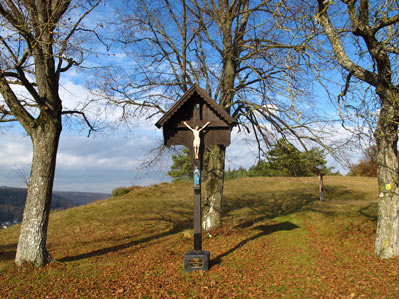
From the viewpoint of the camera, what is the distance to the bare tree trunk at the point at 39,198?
788cm

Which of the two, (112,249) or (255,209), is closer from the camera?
(112,249)

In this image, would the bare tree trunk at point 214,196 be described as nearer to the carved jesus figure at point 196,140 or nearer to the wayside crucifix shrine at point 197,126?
the wayside crucifix shrine at point 197,126

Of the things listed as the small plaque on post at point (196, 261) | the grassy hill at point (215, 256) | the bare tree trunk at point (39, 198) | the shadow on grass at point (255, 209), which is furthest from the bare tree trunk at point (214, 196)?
the bare tree trunk at point (39, 198)

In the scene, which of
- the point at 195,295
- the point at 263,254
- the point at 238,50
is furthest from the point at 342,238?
the point at 238,50

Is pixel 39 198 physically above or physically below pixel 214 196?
above

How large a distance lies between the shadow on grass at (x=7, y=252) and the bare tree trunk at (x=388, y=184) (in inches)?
445

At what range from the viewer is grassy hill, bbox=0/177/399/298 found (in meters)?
6.55

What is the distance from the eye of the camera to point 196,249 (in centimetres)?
796

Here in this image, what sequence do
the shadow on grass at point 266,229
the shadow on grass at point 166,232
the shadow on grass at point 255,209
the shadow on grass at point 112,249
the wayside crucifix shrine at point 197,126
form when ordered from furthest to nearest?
the shadow on grass at point 255,209 → the shadow on grass at point 266,229 → the shadow on grass at point 166,232 → the shadow on grass at point 112,249 → the wayside crucifix shrine at point 197,126

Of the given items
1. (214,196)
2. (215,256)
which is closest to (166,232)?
(214,196)

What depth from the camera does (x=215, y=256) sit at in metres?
9.09

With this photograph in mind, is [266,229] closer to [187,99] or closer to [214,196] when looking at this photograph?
[214,196]

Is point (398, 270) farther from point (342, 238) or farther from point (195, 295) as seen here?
point (195, 295)

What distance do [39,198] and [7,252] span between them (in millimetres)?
3731
